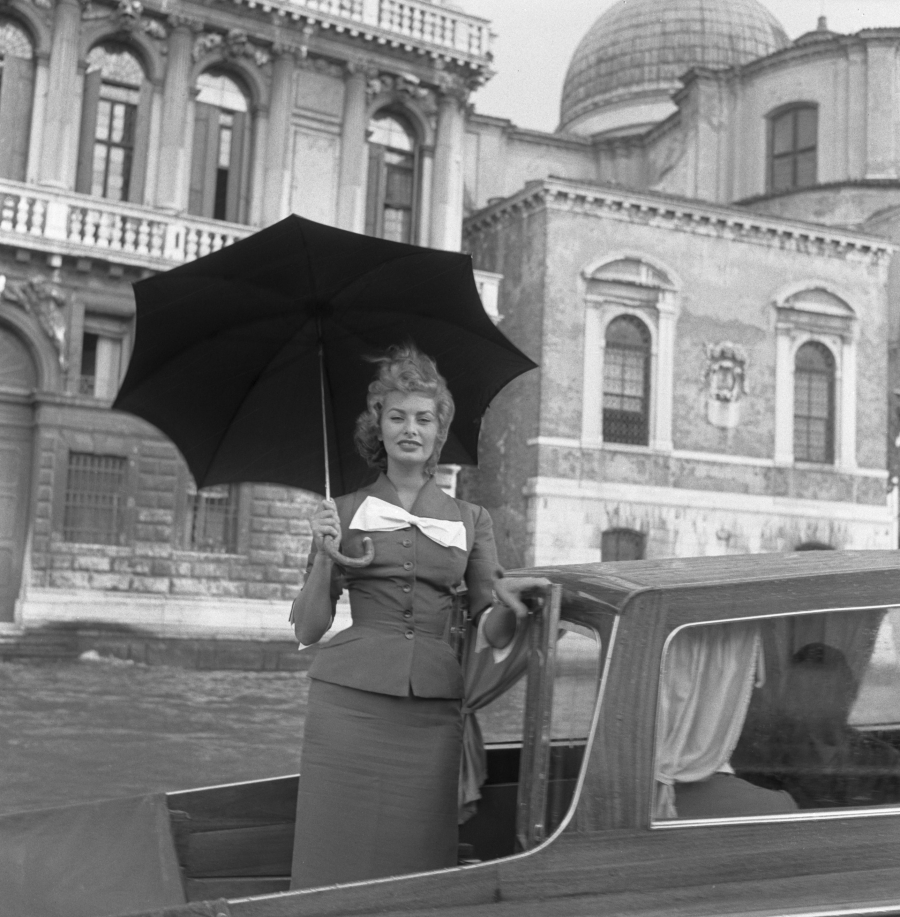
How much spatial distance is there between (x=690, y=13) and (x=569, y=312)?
47.0 ft

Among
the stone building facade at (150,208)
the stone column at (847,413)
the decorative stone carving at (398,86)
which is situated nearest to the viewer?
the stone building facade at (150,208)

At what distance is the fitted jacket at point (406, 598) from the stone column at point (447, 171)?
685 inches

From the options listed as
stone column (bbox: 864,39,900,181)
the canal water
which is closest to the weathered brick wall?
the canal water

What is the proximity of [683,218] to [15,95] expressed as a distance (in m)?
11.2

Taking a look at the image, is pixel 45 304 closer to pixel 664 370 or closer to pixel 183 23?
pixel 183 23

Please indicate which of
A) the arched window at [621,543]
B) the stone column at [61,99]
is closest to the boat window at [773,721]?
the stone column at [61,99]

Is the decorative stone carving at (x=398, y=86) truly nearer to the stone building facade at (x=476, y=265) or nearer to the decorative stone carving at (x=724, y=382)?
the stone building facade at (x=476, y=265)

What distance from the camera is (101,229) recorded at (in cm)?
1700

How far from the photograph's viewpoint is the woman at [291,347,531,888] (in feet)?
8.18

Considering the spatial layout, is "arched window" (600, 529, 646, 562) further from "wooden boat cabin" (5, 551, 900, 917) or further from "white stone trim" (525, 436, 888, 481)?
"wooden boat cabin" (5, 551, 900, 917)

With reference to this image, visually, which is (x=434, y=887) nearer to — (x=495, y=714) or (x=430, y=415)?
(x=495, y=714)

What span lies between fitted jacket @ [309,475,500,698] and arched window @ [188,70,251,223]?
54.7 feet

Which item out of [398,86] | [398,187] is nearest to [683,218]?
[398,187]

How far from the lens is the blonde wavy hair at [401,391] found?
2.77 meters
